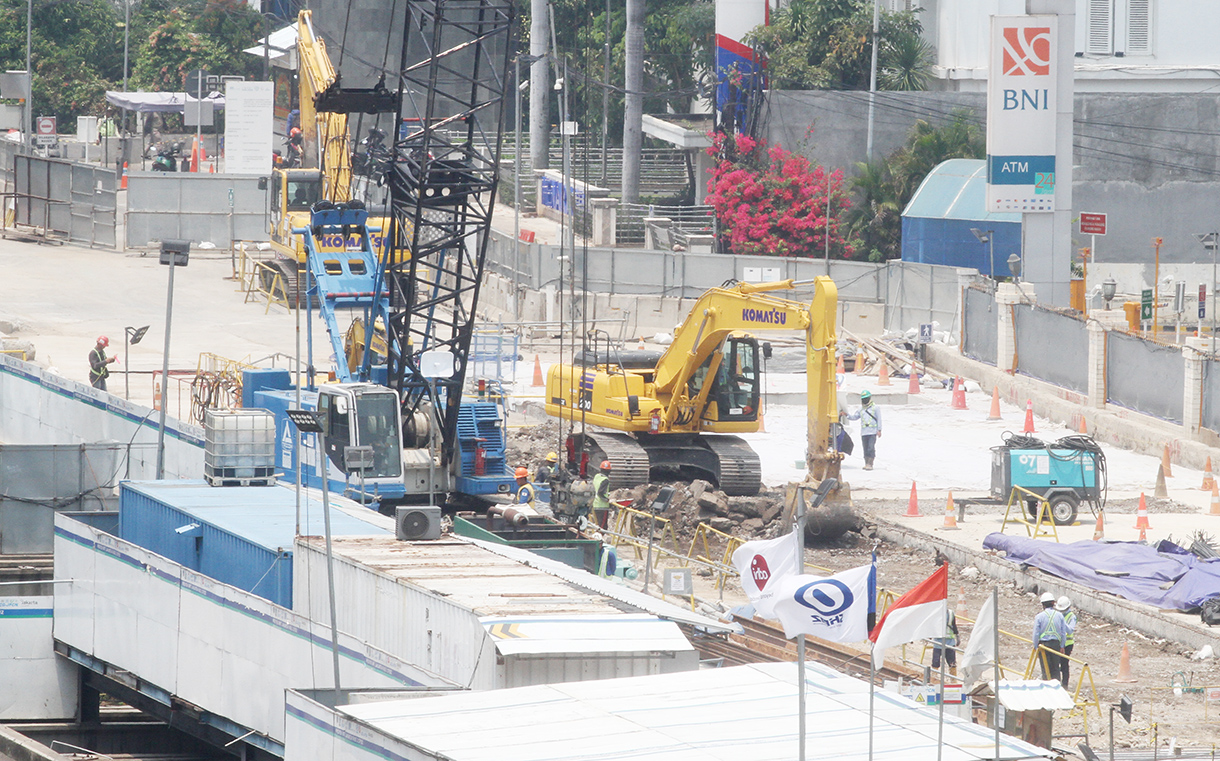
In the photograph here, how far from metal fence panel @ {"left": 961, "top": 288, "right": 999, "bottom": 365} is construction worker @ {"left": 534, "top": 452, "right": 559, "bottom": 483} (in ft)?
51.6

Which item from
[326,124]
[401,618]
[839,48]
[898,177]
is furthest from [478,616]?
[839,48]

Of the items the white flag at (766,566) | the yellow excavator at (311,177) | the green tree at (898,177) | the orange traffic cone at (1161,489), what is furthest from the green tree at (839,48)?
the white flag at (766,566)

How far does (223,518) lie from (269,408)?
26.3 feet

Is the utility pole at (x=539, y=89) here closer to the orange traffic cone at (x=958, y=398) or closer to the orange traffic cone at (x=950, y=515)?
the orange traffic cone at (x=958, y=398)

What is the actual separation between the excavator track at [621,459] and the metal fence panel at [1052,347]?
14289mm

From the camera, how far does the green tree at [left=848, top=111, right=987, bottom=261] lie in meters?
63.4

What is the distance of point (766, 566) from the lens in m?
17.3

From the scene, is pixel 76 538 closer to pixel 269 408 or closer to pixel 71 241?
pixel 269 408

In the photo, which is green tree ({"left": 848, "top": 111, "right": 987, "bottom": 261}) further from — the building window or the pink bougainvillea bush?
the building window

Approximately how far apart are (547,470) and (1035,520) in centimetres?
909

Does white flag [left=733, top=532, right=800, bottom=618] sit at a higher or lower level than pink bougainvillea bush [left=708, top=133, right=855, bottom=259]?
lower

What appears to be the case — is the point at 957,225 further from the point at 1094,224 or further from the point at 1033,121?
the point at 1033,121

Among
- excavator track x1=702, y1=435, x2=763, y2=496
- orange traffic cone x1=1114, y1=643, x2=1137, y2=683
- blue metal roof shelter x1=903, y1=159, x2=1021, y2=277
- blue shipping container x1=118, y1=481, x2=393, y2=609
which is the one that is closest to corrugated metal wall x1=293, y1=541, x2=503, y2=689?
blue shipping container x1=118, y1=481, x2=393, y2=609

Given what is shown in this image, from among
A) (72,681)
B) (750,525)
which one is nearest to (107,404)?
(72,681)
